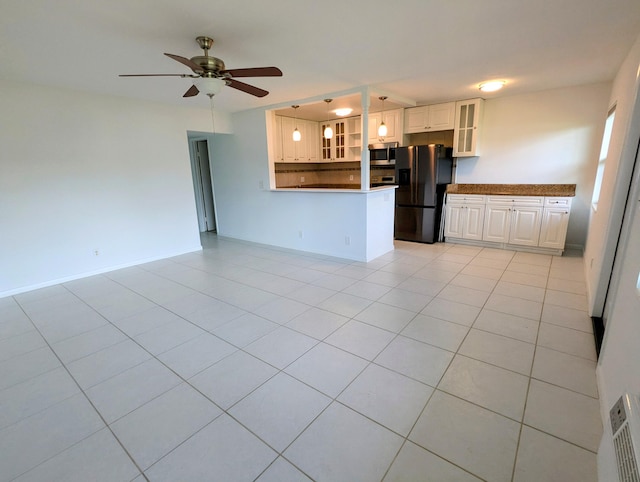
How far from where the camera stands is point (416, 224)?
5.38 metres

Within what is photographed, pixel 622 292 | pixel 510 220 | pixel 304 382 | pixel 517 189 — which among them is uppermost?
pixel 517 189

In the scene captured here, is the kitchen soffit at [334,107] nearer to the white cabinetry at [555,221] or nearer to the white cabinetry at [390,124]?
the white cabinetry at [390,124]

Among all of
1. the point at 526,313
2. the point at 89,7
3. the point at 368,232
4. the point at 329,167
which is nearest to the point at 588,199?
the point at 526,313

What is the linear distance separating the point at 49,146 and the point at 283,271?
10.6ft

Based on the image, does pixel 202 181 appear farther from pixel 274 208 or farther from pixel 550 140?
pixel 550 140

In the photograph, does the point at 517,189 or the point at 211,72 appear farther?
the point at 517,189

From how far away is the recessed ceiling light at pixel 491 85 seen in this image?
3876 mm

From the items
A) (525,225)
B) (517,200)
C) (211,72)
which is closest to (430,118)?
(517,200)

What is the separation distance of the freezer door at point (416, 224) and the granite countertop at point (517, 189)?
59 centimetres

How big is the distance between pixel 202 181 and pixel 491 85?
18.6 feet

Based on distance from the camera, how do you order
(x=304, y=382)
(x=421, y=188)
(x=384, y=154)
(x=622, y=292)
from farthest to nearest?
(x=384, y=154)
(x=421, y=188)
(x=304, y=382)
(x=622, y=292)

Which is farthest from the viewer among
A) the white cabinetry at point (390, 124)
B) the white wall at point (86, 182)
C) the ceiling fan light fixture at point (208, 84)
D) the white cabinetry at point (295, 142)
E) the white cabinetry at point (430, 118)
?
the white cabinetry at point (295, 142)

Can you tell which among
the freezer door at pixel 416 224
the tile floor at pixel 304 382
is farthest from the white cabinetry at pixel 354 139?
the tile floor at pixel 304 382

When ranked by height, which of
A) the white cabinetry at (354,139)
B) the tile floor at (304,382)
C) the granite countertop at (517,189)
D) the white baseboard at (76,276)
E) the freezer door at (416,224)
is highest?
the white cabinetry at (354,139)
